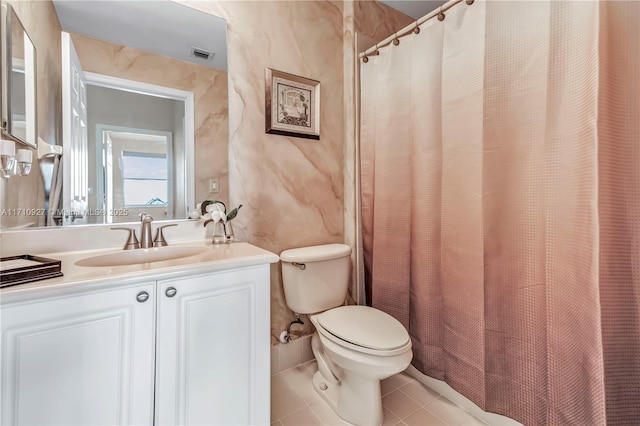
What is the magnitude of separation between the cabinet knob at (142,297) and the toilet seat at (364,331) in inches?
30.4

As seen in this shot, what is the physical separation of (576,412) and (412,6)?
2315 millimetres

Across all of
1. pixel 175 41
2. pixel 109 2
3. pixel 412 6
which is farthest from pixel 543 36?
pixel 109 2

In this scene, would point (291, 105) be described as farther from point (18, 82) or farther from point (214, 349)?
point (214, 349)

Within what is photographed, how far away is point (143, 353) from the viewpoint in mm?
851

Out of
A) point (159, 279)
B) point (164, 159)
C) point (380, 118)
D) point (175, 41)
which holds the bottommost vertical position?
point (159, 279)

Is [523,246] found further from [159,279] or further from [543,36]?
[159,279]

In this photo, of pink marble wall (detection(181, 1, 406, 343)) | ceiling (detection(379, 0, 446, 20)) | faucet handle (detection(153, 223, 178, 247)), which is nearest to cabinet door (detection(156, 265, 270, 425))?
faucet handle (detection(153, 223, 178, 247))

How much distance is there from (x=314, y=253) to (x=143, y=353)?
0.87 m

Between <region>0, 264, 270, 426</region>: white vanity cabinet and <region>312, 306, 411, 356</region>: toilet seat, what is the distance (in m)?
0.35

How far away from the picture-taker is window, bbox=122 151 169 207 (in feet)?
4.07

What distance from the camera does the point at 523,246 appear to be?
110cm

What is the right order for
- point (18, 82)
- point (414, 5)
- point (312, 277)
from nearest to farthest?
1. point (18, 82)
2. point (312, 277)
3. point (414, 5)

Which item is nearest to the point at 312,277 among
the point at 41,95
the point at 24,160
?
the point at 24,160

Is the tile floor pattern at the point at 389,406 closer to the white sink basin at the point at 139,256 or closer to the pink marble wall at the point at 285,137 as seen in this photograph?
the pink marble wall at the point at 285,137
